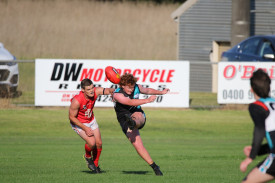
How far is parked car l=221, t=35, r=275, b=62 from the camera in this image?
22500 mm

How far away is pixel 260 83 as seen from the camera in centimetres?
718

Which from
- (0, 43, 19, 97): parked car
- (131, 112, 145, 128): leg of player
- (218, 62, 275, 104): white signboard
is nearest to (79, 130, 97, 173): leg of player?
(131, 112, 145, 128): leg of player

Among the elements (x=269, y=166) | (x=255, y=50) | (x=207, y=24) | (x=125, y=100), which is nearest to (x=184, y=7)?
(x=207, y=24)

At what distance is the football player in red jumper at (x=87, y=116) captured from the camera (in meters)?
11.6

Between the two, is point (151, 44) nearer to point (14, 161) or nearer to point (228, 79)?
point (228, 79)

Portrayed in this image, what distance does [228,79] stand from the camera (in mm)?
22656

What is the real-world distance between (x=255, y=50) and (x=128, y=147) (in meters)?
8.08

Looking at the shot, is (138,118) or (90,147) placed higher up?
(138,118)

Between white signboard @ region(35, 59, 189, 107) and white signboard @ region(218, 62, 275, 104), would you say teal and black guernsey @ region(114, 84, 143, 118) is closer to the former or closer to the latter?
white signboard @ region(35, 59, 189, 107)

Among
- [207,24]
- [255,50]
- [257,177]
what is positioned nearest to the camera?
[257,177]

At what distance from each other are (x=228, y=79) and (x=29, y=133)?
763 centimetres

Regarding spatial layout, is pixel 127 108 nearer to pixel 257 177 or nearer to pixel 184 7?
pixel 257 177

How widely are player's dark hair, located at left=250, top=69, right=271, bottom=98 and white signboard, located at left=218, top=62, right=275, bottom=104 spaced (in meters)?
15.5

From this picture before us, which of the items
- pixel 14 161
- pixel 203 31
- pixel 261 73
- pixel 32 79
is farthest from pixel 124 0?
pixel 261 73
